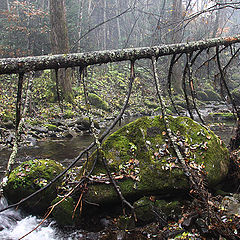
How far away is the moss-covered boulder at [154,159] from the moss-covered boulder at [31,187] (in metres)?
1.01

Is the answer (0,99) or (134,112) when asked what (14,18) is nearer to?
(0,99)

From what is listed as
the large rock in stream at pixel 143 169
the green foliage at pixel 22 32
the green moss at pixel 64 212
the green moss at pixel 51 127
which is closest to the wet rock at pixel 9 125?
the green moss at pixel 51 127

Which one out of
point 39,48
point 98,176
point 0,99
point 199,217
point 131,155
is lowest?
point 199,217

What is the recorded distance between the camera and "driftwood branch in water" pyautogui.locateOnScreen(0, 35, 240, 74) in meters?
2.23

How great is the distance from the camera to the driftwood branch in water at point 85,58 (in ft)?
7.30

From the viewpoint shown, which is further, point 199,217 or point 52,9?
point 52,9

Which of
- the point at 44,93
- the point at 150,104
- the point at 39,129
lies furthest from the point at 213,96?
the point at 39,129

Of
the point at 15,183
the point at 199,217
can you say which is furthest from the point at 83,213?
the point at 199,217

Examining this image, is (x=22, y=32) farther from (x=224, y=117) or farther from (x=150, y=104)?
(x=224, y=117)

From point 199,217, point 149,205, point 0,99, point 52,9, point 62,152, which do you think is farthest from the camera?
point 52,9

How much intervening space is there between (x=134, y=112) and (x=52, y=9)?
8.84 metres

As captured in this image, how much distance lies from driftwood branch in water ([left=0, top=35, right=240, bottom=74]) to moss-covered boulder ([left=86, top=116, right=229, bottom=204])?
57.0 inches

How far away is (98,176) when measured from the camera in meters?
3.31

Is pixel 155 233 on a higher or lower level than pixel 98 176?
lower
